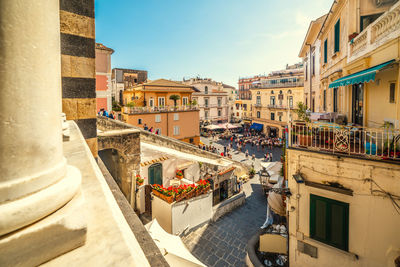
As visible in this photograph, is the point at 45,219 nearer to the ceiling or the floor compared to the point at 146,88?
nearer to the floor

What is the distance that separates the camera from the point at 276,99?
39.5 meters

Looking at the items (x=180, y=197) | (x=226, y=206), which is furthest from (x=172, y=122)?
(x=180, y=197)

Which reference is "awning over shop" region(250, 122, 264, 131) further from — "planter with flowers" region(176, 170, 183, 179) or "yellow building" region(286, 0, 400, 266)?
"yellow building" region(286, 0, 400, 266)

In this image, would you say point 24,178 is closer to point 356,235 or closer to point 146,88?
point 356,235

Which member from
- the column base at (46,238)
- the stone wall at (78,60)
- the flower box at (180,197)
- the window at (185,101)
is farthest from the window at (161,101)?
the column base at (46,238)

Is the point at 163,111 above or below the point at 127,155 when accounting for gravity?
Answer: above

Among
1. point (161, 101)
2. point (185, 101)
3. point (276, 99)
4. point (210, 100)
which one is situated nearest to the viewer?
point (161, 101)

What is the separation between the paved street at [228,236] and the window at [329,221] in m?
3.89

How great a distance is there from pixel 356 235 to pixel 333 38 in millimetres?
9857

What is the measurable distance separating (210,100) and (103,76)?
29982 mm

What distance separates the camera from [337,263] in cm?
628

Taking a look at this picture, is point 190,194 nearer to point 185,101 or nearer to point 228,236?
point 228,236

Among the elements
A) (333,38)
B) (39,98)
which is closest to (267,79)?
(333,38)

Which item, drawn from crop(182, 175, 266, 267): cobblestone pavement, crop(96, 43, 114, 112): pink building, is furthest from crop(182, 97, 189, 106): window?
crop(182, 175, 266, 267): cobblestone pavement
